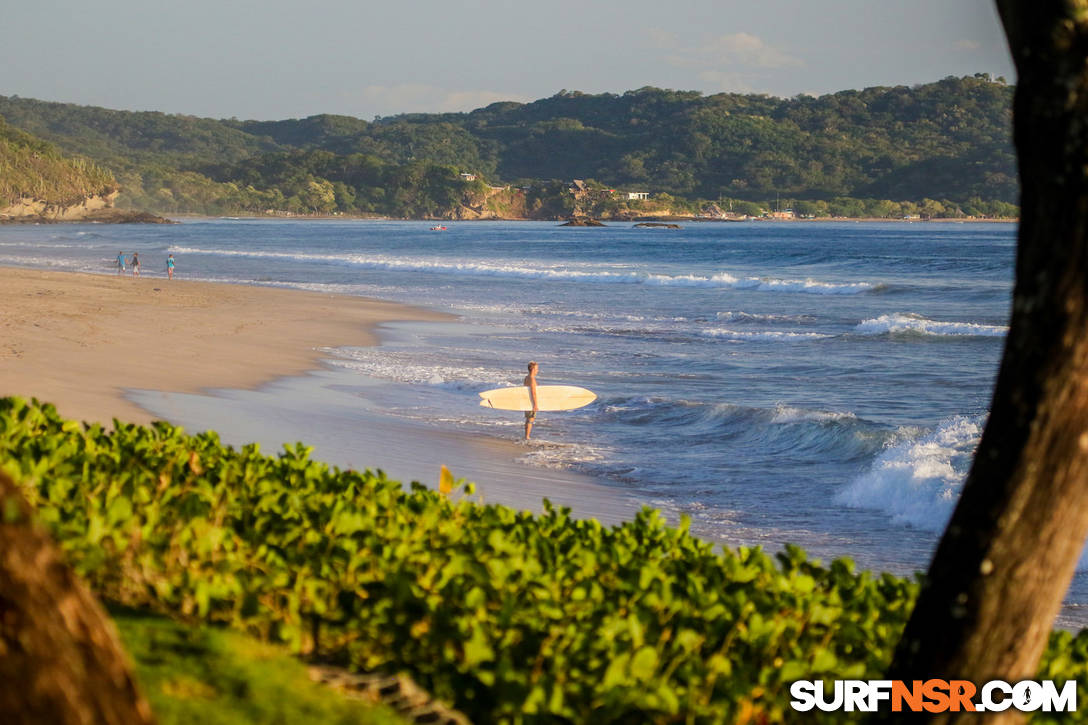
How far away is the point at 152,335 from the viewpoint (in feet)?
70.9

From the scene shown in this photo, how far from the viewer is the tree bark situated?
2.98 m

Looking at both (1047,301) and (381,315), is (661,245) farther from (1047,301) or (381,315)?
(1047,301)

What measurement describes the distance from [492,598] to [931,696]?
1.41m

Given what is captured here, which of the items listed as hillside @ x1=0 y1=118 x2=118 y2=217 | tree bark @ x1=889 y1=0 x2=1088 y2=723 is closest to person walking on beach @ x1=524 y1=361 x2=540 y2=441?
tree bark @ x1=889 y1=0 x2=1088 y2=723

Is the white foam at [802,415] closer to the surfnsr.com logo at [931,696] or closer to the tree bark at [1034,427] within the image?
the surfnsr.com logo at [931,696]

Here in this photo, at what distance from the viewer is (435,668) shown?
3484 mm

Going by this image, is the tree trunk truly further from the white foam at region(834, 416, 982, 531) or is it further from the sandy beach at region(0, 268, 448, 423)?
the sandy beach at region(0, 268, 448, 423)

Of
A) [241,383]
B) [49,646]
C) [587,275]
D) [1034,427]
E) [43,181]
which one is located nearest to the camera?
[49,646]

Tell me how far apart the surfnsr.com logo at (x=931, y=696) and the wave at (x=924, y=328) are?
25.1 metres

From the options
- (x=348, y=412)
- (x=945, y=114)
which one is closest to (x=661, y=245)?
(x=348, y=412)

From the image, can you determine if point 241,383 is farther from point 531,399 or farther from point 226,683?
point 226,683

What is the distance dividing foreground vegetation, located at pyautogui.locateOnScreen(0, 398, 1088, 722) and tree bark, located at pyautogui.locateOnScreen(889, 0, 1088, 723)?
52cm

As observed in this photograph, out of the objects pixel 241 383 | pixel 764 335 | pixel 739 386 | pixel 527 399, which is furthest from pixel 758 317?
pixel 527 399

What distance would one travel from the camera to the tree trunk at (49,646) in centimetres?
225
